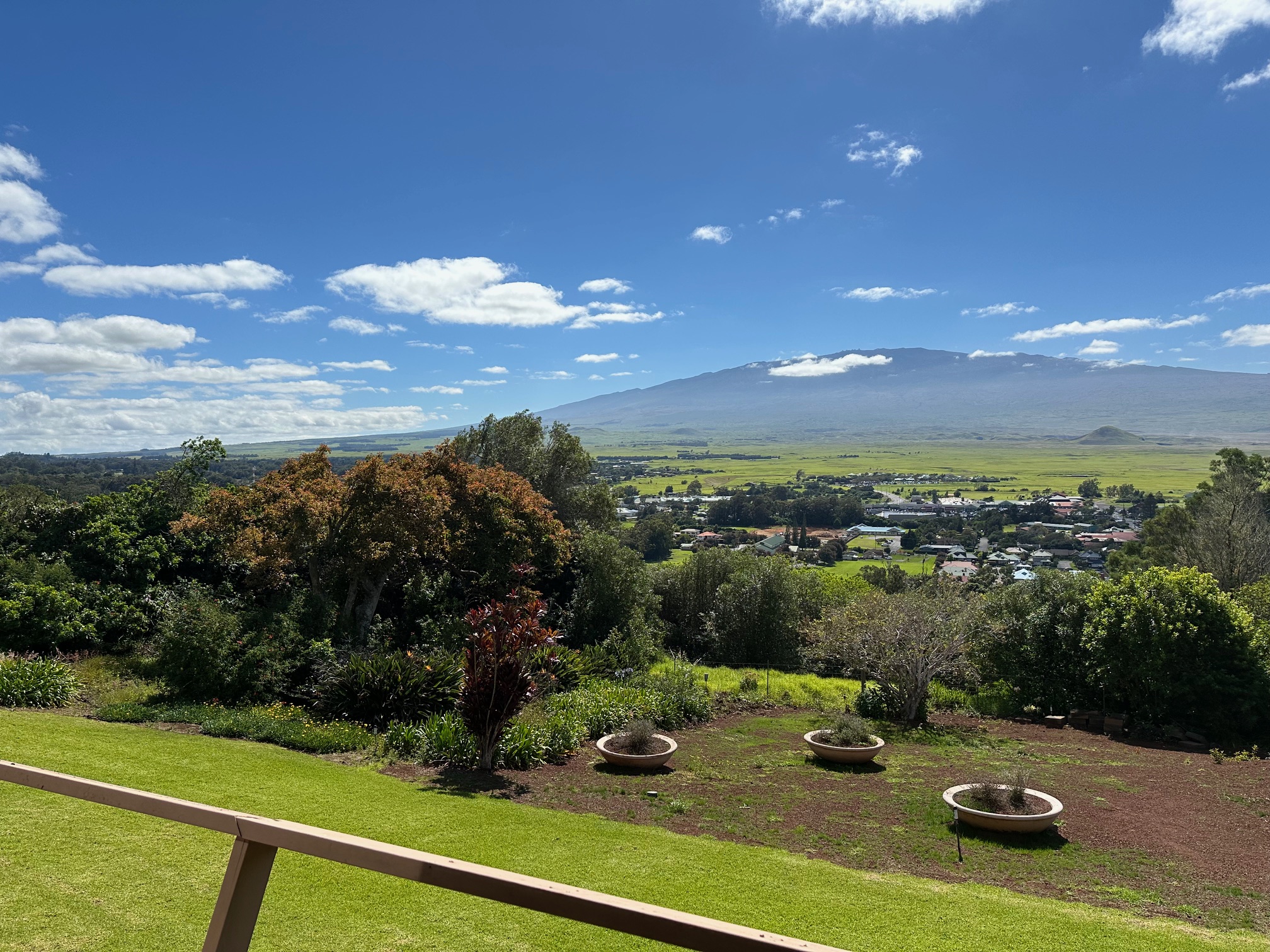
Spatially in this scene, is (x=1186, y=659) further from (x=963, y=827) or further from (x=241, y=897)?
(x=241, y=897)

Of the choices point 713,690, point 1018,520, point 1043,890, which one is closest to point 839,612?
point 713,690

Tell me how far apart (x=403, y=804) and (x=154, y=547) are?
41.1ft

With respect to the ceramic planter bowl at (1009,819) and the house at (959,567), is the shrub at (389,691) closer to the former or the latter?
the ceramic planter bowl at (1009,819)

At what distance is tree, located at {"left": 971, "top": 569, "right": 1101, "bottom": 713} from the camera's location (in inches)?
664

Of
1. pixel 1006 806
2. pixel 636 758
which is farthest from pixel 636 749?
pixel 1006 806

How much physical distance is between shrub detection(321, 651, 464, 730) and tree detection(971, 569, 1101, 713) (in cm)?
1347

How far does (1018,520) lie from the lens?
65.8 metres

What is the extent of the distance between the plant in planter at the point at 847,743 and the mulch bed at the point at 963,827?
0.22 metres

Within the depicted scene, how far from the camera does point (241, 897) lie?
179 centimetres

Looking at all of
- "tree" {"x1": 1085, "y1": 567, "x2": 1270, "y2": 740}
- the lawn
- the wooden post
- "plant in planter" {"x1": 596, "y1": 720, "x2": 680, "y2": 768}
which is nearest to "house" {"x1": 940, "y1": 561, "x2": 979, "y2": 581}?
"tree" {"x1": 1085, "y1": 567, "x2": 1270, "y2": 740}

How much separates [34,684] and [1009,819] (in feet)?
45.5

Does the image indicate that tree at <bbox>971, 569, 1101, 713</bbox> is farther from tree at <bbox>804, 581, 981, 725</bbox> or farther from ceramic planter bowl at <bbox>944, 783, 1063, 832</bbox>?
ceramic planter bowl at <bbox>944, 783, 1063, 832</bbox>

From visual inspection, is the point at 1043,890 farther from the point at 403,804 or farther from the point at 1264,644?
the point at 1264,644

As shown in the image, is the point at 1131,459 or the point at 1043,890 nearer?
the point at 1043,890
